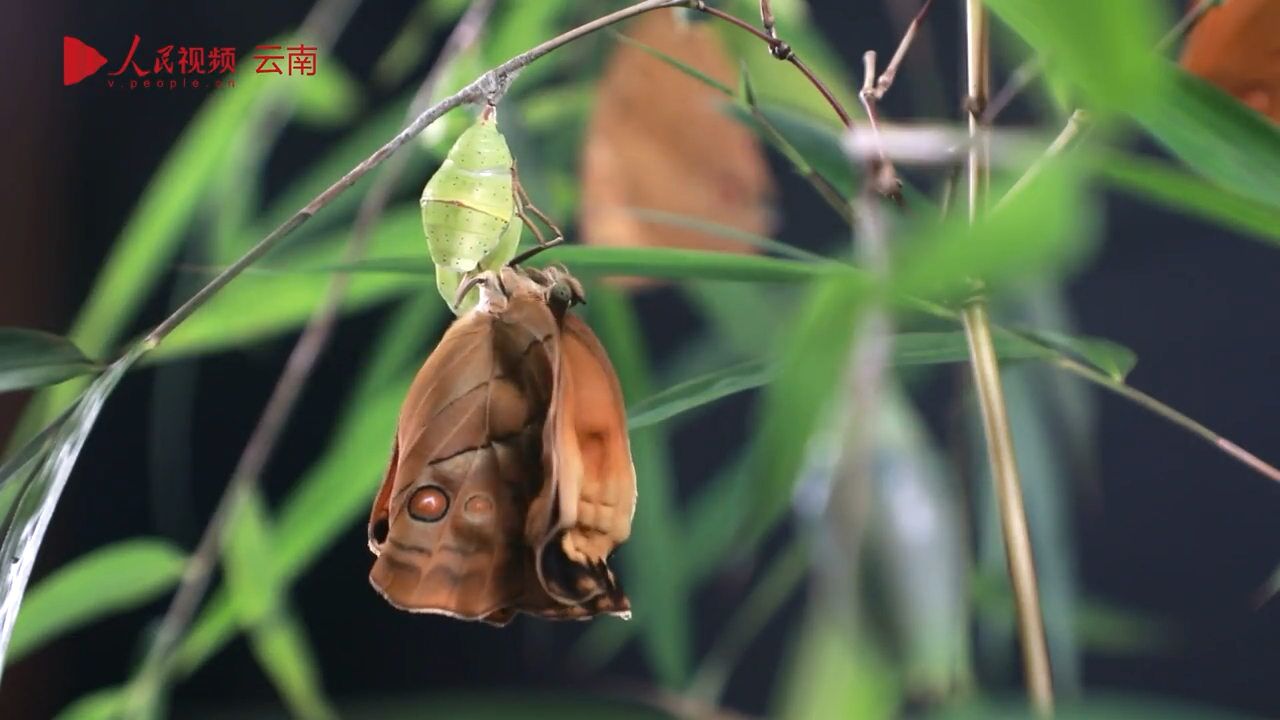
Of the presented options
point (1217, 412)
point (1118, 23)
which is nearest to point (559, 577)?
point (1118, 23)

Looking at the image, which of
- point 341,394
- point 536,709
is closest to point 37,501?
point 536,709

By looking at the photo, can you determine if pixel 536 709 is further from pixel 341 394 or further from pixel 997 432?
pixel 341 394

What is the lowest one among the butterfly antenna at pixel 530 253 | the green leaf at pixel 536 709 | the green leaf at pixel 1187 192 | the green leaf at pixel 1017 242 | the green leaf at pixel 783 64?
the green leaf at pixel 536 709

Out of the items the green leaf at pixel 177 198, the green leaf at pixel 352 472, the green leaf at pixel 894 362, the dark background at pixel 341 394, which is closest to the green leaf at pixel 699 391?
the green leaf at pixel 894 362

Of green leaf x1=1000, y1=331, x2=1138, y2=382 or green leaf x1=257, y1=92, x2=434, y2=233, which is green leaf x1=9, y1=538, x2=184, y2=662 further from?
green leaf x1=1000, y1=331, x2=1138, y2=382

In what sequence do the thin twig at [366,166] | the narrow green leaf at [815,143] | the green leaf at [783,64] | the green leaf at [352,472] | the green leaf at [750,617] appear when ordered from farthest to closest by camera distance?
the green leaf at [750,617] → the green leaf at [352,472] → the green leaf at [783,64] → the narrow green leaf at [815,143] → the thin twig at [366,166]

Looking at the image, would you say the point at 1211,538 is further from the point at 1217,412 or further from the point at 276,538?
the point at 276,538

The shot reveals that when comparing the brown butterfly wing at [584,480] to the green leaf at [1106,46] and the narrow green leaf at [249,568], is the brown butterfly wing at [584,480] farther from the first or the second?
the narrow green leaf at [249,568]

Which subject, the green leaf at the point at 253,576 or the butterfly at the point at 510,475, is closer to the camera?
the butterfly at the point at 510,475
